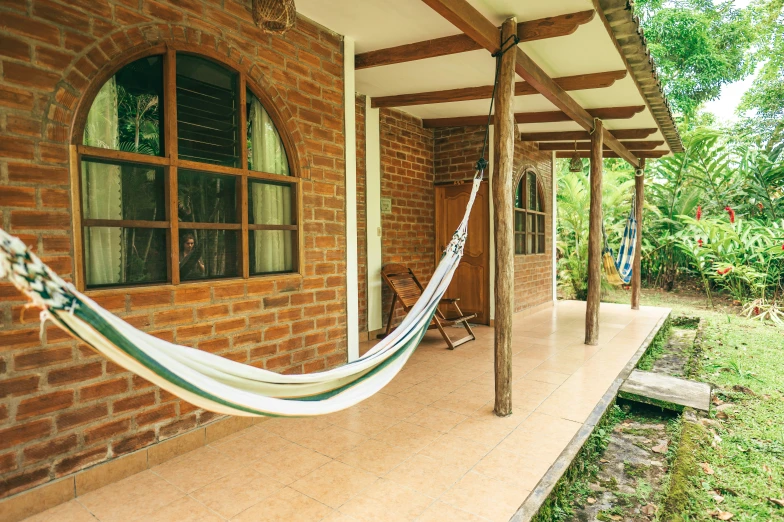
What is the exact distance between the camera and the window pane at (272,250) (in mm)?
3018

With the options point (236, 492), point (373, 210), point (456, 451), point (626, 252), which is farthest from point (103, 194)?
point (626, 252)

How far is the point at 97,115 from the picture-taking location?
7.39ft

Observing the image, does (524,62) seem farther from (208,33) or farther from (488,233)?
(488,233)

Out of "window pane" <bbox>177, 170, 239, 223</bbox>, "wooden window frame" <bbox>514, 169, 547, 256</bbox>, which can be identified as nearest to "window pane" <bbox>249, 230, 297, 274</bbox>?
"window pane" <bbox>177, 170, 239, 223</bbox>

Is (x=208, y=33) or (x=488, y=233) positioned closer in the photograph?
(x=208, y=33)

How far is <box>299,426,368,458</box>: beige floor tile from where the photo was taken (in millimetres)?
2604

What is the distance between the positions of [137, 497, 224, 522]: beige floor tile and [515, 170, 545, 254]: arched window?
571 cm

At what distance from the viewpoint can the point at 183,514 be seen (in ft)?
6.60

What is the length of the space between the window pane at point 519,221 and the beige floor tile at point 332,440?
4.78m

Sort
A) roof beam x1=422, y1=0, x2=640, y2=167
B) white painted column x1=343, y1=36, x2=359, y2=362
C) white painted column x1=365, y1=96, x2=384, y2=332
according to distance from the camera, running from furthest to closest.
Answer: white painted column x1=365, y1=96, x2=384, y2=332
white painted column x1=343, y1=36, x2=359, y2=362
roof beam x1=422, y1=0, x2=640, y2=167

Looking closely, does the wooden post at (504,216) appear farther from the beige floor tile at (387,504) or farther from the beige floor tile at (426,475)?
the beige floor tile at (387,504)

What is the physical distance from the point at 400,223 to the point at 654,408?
132 inches

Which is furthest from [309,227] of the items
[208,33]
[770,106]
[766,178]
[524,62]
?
[770,106]

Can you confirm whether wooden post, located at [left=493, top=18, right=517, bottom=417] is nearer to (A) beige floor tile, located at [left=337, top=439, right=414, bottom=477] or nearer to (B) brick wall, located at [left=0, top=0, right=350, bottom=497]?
(A) beige floor tile, located at [left=337, top=439, right=414, bottom=477]
